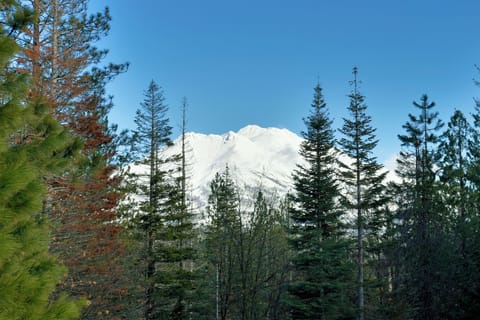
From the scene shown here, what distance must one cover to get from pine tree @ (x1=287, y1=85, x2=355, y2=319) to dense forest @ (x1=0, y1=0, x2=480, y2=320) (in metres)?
A: 0.09

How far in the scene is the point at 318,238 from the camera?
2038cm

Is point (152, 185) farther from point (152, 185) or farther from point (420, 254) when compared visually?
point (420, 254)

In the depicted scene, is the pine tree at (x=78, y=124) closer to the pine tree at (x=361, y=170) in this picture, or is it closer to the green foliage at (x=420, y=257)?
the green foliage at (x=420, y=257)

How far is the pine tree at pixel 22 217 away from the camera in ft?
9.04

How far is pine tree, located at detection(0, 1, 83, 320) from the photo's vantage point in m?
2.76

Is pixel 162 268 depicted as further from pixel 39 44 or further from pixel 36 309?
pixel 36 309

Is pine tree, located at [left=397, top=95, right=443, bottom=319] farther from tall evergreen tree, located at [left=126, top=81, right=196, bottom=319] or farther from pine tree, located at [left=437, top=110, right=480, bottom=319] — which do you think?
Answer: tall evergreen tree, located at [left=126, top=81, right=196, bottom=319]

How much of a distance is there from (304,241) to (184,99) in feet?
44.7

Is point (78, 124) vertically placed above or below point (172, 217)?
above

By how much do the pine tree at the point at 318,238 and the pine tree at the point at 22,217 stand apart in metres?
13.1

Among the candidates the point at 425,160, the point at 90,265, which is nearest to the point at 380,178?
the point at 425,160

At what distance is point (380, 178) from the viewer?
925 inches

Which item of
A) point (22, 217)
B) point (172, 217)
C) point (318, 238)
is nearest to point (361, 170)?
point (318, 238)

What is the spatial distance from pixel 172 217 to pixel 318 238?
7065 millimetres
